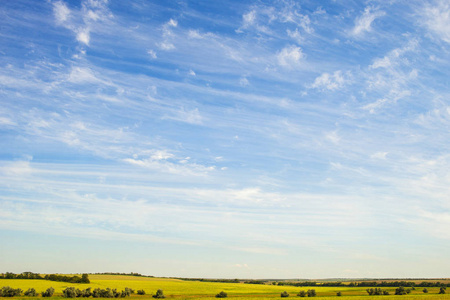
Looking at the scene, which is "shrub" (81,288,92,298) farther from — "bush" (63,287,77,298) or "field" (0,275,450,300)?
"field" (0,275,450,300)

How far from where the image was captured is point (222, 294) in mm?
115875

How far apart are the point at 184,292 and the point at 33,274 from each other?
72.1 m

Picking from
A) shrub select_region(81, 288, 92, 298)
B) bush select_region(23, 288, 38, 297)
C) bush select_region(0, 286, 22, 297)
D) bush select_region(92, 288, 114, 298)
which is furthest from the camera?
bush select_region(92, 288, 114, 298)

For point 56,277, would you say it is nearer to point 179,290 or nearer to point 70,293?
A: point 70,293

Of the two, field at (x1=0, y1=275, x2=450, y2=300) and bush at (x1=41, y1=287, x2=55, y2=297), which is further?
field at (x1=0, y1=275, x2=450, y2=300)

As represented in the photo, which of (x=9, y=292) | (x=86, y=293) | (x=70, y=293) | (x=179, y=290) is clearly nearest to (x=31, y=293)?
(x=9, y=292)

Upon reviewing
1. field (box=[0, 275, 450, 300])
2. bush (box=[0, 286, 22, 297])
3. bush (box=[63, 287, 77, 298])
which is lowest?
field (box=[0, 275, 450, 300])

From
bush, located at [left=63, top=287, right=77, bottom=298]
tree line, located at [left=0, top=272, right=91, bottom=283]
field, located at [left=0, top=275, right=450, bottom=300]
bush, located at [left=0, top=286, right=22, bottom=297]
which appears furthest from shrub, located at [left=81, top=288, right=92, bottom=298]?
tree line, located at [left=0, top=272, right=91, bottom=283]

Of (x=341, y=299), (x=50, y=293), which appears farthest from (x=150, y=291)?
(x=341, y=299)

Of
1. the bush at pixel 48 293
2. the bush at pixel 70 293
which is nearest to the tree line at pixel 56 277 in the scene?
the bush at pixel 48 293

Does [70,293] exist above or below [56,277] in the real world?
above

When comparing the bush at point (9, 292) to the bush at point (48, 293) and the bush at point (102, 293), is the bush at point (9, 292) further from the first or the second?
the bush at point (102, 293)

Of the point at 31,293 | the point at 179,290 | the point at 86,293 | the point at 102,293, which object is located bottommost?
the point at 179,290

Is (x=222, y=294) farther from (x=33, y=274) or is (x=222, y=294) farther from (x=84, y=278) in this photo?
(x=33, y=274)
